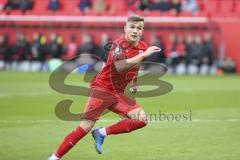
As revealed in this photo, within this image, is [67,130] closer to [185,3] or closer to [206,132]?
[206,132]

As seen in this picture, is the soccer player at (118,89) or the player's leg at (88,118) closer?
the player's leg at (88,118)

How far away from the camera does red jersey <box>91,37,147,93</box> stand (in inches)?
359

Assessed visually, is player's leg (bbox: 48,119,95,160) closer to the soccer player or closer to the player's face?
the soccer player

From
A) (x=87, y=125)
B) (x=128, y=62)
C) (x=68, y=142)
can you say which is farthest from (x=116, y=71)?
(x=68, y=142)

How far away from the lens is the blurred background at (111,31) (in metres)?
29.1

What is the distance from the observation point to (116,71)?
30.2ft

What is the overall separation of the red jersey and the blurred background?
19145mm

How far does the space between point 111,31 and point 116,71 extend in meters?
22.5

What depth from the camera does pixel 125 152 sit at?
1026 centimetres

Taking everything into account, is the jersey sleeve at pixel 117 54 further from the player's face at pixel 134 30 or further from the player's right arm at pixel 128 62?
the player's face at pixel 134 30

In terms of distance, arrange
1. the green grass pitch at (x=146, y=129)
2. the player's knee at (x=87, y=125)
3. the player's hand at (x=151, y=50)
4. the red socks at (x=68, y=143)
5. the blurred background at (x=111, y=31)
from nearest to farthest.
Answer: the player's hand at (x=151, y=50) → the red socks at (x=68, y=143) → the player's knee at (x=87, y=125) → the green grass pitch at (x=146, y=129) → the blurred background at (x=111, y=31)

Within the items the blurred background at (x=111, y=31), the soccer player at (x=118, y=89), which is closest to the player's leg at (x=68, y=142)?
the soccer player at (x=118, y=89)

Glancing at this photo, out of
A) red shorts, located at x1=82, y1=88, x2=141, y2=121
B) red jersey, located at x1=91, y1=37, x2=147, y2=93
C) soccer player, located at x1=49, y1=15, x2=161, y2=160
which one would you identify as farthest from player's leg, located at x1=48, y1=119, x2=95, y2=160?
red jersey, located at x1=91, y1=37, x2=147, y2=93

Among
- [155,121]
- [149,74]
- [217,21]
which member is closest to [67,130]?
[155,121]
